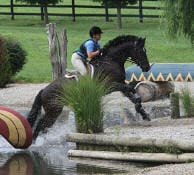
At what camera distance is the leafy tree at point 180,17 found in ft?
61.4

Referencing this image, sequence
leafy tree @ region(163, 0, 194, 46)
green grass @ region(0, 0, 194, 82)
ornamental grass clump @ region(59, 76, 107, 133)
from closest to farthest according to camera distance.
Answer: ornamental grass clump @ region(59, 76, 107, 133)
leafy tree @ region(163, 0, 194, 46)
green grass @ region(0, 0, 194, 82)

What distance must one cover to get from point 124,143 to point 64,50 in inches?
441

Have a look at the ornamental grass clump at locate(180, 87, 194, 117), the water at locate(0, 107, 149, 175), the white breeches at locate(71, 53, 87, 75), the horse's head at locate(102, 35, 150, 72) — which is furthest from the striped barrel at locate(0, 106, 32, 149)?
the ornamental grass clump at locate(180, 87, 194, 117)

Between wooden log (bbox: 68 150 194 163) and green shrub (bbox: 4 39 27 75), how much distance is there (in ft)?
47.6

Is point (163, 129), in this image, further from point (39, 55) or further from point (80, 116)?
point (39, 55)

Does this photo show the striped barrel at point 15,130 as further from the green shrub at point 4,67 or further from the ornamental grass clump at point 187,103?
the green shrub at point 4,67

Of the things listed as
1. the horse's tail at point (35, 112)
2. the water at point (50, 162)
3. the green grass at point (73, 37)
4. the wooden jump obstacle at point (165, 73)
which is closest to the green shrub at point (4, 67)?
the green grass at point (73, 37)

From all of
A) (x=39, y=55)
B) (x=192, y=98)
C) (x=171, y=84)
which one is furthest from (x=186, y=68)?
(x=39, y=55)

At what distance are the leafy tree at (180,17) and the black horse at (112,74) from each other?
4.78 feet

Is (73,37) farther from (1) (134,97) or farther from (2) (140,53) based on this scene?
(1) (134,97)

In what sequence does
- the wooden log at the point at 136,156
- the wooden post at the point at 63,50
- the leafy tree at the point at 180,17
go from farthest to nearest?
the wooden post at the point at 63,50 → the leafy tree at the point at 180,17 → the wooden log at the point at 136,156

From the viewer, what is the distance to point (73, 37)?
142 feet

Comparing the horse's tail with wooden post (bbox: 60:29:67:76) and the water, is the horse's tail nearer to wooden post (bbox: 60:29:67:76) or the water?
the water

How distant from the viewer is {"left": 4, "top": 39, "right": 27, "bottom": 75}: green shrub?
28.1 metres
